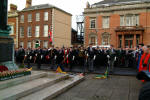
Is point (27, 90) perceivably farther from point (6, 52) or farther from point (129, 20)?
point (129, 20)

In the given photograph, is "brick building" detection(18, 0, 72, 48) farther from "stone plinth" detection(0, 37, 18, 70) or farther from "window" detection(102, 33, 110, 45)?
"stone plinth" detection(0, 37, 18, 70)

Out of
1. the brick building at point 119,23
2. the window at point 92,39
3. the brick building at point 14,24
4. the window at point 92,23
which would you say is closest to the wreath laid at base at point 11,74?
the brick building at point 119,23

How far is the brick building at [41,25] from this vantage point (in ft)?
104

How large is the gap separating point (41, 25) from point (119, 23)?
1772cm

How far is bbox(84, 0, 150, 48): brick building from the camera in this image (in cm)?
2786

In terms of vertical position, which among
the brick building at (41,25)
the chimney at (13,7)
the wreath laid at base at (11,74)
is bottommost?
the wreath laid at base at (11,74)

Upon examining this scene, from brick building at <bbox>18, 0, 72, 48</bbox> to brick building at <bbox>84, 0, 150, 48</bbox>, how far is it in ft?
21.7

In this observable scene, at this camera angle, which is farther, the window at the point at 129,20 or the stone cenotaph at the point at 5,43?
the window at the point at 129,20

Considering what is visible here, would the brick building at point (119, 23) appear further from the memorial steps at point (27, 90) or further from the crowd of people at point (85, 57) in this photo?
the memorial steps at point (27, 90)

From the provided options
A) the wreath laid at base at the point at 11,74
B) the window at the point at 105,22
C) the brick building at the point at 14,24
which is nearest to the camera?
the wreath laid at base at the point at 11,74

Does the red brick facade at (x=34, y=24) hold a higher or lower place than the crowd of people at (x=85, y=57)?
higher

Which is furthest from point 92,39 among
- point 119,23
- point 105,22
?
point 119,23

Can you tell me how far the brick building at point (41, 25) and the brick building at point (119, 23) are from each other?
21.7ft

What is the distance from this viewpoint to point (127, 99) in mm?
5332
